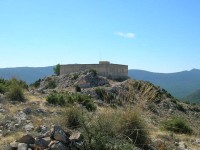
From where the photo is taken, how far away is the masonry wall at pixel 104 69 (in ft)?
157

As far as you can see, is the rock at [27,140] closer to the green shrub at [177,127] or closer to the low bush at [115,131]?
the low bush at [115,131]

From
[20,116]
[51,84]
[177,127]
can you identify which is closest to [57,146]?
[20,116]

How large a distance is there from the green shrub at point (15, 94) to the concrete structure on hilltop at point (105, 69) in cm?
2971

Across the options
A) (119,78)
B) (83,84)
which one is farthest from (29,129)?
(119,78)

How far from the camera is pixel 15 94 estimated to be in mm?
17797

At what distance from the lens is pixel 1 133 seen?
995 centimetres

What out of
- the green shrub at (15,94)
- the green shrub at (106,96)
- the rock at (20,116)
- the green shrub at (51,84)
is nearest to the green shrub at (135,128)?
the green shrub at (106,96)

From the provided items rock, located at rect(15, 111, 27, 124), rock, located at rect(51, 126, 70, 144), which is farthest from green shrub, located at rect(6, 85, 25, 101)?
rock, located at rect(51, 126, 70, 144)

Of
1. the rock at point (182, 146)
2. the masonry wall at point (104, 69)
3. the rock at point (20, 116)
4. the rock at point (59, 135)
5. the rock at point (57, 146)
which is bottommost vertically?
the rock at point (182, 146)

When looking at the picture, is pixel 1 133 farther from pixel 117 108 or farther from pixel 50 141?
pixel 117 108

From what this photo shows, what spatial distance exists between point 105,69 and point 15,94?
99.7 ft

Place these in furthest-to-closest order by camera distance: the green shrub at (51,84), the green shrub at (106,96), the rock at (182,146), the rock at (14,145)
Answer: the green shrub at (51,84) < the green shrub at (106,96) < the rock at (182,146) < the rock at (14,145)

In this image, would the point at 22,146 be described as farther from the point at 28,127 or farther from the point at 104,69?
the point at 104,69

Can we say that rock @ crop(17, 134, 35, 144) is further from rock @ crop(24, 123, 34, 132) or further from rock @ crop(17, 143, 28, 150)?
rock @ crop(24, 123, 34, 132)
